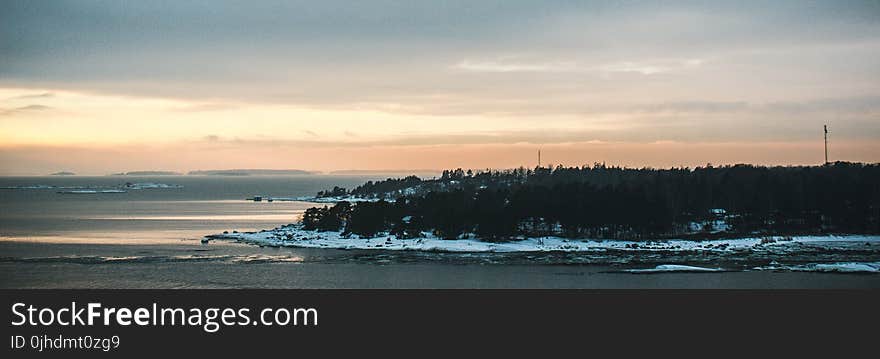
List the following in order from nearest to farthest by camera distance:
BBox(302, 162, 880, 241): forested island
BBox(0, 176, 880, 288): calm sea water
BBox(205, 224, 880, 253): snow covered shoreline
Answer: BBox(0, 176, 880, 288): calm sea water < BBox(205, 224, 880, 253): snow covered shoreline < BBox(302, 162, 880, 241): forested island

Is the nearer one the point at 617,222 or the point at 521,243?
the point at 521,243

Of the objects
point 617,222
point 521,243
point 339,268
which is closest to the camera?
point 339,268

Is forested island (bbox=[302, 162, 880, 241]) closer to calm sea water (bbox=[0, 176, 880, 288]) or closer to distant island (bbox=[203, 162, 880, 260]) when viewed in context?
distant island (bbox=[203, 162, 880, 260])

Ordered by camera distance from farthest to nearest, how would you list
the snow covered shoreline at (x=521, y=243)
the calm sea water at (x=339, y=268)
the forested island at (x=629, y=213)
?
the forested island at (x=629, y=213), the snow covered shoreline at (x=521, y=243), the calm sea water at (x=339, y=268)

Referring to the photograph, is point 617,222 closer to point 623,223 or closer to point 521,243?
point 623,223

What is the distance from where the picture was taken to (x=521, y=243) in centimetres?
3738

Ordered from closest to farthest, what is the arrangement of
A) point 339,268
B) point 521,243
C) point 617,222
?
point 339,268 < point 521,243 < point 617,222

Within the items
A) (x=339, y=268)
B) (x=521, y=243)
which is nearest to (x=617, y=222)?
(x=521, y=243)

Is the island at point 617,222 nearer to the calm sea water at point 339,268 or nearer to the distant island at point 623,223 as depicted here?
the distant island at point 623,223

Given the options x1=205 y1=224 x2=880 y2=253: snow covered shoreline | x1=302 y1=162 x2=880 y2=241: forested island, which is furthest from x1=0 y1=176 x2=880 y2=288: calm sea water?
x1=302 y1=162 x2=880 y2=241: forested island

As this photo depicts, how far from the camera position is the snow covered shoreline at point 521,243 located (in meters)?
35.6

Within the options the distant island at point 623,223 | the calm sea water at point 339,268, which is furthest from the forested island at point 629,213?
the calm sea water at point 339,268

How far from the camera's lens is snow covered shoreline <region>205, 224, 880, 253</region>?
3562 centimetres
